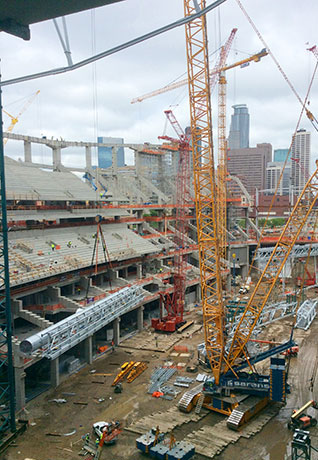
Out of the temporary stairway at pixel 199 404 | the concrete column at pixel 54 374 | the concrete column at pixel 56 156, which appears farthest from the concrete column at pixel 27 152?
the temporary stairway at pixel 199 404

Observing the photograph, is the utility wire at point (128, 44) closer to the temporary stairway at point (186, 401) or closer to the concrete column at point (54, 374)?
the temporary stairway at point (186, 401)

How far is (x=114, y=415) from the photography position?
77.6 feet

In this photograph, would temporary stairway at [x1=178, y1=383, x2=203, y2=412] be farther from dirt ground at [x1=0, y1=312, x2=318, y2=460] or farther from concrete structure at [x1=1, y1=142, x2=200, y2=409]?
concrete structure at [x1=1, y1=142, x2=200, y2=409]

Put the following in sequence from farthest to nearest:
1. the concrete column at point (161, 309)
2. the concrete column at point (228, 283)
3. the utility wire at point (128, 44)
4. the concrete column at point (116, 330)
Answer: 1. the concrete column at point (228, 283)
2. the concrete column at point (161, 309)
3. the concrete column at point (116, 330)
4. the utility wire at point (128, 44)

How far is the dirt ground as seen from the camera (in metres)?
19.9

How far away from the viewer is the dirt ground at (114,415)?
19.9m

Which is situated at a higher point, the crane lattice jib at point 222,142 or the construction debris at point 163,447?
the crane lattice jib at point 222,142

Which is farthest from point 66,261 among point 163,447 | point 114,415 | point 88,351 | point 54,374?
point 163,447

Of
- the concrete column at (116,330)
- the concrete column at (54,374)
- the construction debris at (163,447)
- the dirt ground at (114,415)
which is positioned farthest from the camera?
the concrete column at (116,330)

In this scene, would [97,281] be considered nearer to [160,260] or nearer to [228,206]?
[160,260]

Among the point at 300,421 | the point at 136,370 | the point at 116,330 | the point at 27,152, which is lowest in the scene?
the point at 136,370

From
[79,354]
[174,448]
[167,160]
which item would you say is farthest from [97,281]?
[167,160]

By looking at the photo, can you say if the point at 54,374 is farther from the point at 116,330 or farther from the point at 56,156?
the point at 56,156

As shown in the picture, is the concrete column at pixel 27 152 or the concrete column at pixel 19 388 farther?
the concrete column at pixel 27 152
